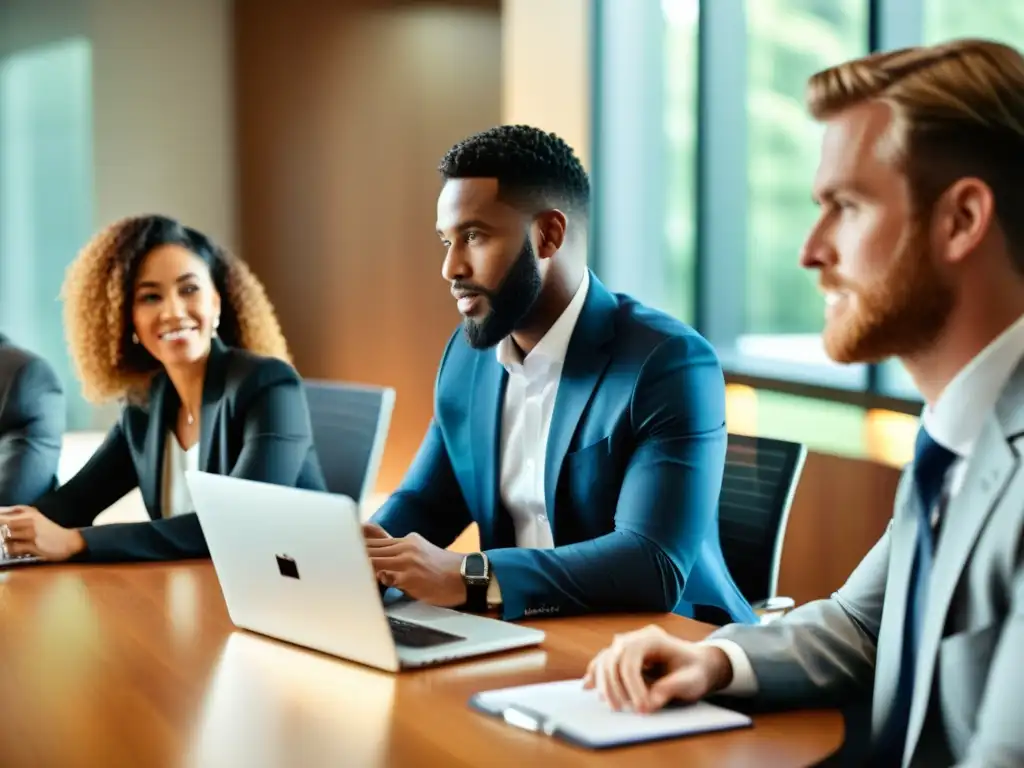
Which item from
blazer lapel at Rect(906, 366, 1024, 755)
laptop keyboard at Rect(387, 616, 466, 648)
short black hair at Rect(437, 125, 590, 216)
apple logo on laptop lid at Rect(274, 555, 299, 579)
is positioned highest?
short black hair at Rect(437, 125, 590, 216)

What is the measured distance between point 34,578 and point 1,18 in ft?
16.3

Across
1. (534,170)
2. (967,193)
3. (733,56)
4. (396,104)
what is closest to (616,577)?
(534,170)

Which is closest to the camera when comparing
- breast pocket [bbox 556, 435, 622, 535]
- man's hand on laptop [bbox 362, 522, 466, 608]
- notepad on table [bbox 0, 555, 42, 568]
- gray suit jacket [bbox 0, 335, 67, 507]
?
man's hand on laptop [bbox 362, 522, 466, 608]

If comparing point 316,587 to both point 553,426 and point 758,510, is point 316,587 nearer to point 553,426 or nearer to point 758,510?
point 553,426

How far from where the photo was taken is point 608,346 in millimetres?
2535

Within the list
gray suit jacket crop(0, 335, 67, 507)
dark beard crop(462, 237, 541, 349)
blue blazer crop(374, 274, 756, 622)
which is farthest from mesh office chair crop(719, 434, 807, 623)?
gray suit jacket crop(0, 335, 67, 507)

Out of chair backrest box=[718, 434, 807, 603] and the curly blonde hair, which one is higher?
the curly blonde hair

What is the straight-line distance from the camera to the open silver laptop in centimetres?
185

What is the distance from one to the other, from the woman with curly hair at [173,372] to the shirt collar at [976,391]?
1772 mm

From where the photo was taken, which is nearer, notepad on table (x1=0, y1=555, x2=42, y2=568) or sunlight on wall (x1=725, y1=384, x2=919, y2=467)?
notepad on table (x1=0, y1=555, x2=42, y2=568)

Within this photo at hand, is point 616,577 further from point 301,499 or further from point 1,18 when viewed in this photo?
point 1,18

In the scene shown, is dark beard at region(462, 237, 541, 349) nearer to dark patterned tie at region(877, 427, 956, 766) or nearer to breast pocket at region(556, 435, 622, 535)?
breast pocket at region(556, 435, 622, 535)

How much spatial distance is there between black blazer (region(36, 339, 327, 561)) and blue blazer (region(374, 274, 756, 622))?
1.32 ft

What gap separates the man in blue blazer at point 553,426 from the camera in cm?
223
